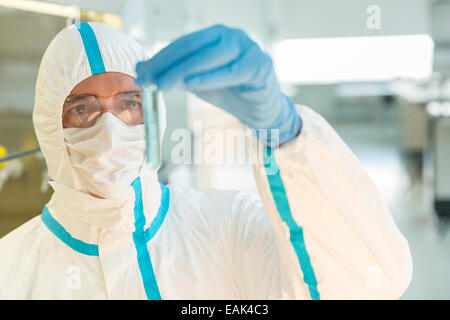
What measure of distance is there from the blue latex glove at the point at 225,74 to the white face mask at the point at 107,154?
0.77ft

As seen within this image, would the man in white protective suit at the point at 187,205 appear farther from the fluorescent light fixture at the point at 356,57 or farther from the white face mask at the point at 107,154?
the fluorescent light fixture at the point at 356,57

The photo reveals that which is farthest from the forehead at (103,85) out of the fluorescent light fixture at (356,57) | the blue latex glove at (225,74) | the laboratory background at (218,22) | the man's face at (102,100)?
the fluorescent light fixture at (356,57)

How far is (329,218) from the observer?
61cm

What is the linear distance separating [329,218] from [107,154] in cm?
33

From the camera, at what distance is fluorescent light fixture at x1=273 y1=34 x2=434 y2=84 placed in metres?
1.06

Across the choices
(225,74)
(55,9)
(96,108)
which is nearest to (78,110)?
(96,108)

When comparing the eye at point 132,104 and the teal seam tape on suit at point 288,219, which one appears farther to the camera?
the eye at point 132,104

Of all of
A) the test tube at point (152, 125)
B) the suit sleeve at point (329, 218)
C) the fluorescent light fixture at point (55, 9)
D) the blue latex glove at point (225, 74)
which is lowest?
the suit sleeve at point (329, 218)

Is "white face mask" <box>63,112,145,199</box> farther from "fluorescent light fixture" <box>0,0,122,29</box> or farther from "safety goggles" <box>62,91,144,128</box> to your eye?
"fluorescent light fixture" <box>0,0,122,29</box>

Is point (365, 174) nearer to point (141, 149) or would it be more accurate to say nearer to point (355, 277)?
point (355, 277)

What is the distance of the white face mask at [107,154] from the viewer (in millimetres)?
734

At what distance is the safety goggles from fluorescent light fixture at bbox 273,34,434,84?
38 cm

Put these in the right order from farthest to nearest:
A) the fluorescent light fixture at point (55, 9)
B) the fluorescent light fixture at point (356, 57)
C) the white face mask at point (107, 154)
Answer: the fluorescent light fixture at point (356, 57) → the fluorescent light fixture at point (55, 9) → the white face mask at point (107, 154)

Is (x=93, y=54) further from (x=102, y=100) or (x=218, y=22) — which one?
(x=218, y=22)
